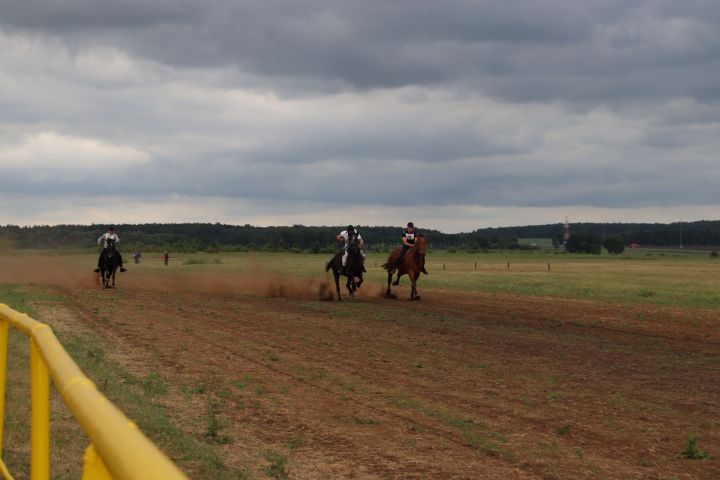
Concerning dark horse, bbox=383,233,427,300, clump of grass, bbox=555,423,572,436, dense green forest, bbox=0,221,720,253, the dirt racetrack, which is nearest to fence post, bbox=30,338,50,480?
the dirt racetrack

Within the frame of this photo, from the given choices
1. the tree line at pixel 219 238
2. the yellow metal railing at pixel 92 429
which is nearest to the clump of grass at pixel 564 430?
the yellow metal railing at pixel 92 429

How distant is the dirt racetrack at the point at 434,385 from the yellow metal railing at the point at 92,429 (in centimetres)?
345

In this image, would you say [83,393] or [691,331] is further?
[691,331]

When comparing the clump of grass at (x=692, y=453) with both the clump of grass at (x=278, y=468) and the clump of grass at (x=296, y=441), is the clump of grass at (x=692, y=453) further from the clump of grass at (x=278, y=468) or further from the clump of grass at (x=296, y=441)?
the clump of grass at (x=278, y=468)

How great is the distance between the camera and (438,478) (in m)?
8.16

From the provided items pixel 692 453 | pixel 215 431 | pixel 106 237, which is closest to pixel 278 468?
pixel 215 431

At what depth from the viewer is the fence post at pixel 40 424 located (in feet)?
Answer: 15.4

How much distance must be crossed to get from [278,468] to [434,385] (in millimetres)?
5197

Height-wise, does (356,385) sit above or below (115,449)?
below

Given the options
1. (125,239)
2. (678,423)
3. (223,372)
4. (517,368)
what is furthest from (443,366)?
(125,239)

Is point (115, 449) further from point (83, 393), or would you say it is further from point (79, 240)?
point (79, 240)

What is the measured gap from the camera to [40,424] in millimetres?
4855

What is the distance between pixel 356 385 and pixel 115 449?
36.1 ft

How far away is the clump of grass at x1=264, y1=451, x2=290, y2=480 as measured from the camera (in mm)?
8155
